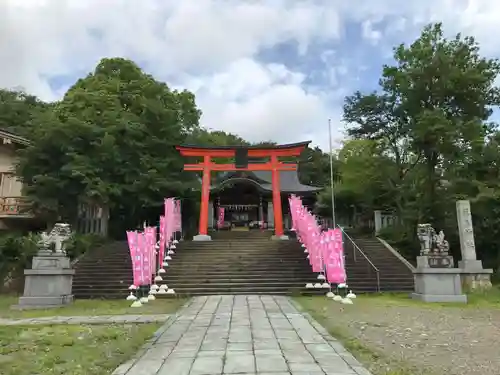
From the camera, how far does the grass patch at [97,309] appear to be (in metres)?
9.26

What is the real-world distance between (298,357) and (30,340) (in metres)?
3.87

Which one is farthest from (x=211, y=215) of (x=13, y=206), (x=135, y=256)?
(x=135, y=256)

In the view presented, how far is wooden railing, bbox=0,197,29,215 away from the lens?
59.5 ft

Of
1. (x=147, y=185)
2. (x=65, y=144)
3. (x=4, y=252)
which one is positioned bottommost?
(x=4, y=252)

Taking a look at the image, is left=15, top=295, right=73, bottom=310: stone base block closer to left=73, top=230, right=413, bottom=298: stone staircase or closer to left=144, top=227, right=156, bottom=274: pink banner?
left=73, top=230, right=413, bottom=298: stone staircase

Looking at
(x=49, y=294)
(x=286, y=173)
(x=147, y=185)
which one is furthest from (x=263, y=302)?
(x=286, y=173)

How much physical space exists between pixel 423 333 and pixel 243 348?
3189mm

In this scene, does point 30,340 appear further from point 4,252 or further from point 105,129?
point 105,129

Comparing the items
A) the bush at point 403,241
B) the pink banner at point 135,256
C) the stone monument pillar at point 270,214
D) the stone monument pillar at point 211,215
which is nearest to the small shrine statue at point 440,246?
the bush at point 403,241

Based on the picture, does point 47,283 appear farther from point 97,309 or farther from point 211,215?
point 211,215

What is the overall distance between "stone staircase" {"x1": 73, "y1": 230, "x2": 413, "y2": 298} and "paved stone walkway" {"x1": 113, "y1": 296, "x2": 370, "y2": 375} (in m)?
5.15

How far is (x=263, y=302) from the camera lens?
34.1ft

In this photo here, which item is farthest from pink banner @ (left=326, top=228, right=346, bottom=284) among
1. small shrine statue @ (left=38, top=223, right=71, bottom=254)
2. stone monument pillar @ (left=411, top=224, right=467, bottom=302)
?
small shrine statue @ (left=38, top=223, right=71, bottom=254)

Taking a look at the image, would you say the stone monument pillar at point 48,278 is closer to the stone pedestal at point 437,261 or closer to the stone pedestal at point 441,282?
the stone pedestal at point 441,282
